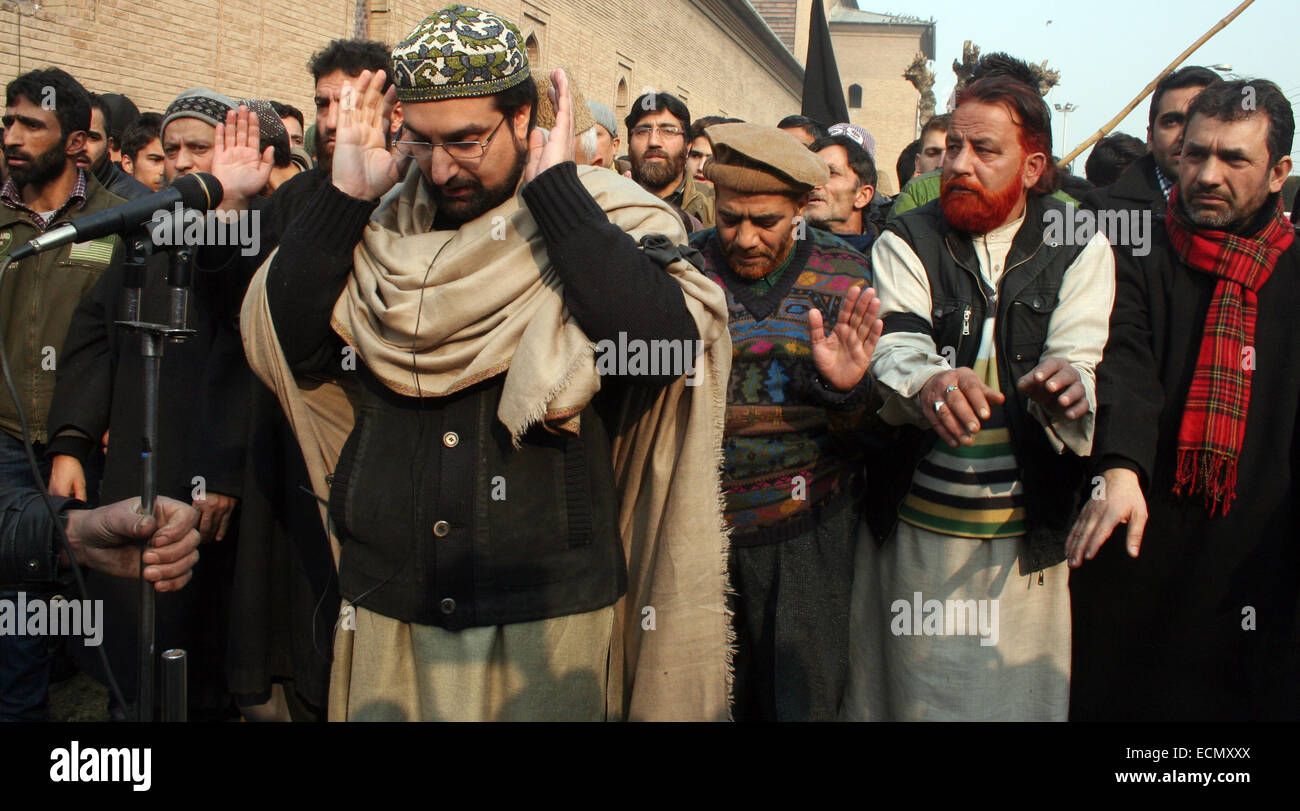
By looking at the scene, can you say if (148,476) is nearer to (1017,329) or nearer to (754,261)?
(754,261)

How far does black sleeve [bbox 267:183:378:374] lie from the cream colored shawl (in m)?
0.05

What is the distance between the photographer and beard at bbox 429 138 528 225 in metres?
2.26

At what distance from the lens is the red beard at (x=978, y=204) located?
9.30 feet

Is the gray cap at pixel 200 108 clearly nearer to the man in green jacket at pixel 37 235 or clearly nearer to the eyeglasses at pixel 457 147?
the man in green jacket at pixel 37 235

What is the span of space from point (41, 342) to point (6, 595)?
112 centimetres

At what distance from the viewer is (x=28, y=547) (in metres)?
2.30

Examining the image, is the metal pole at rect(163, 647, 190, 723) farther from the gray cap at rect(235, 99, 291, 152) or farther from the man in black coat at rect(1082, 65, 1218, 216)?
the man in black coat at rect(1082, 65, 1218, 216)

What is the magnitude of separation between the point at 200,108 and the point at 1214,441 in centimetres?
→ 376

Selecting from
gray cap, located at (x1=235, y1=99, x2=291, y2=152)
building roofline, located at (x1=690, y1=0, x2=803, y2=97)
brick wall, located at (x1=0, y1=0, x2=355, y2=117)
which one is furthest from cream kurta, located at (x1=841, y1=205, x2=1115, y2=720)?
building roofline, located at (x1=690, y1=0, x2=803, y2=97)

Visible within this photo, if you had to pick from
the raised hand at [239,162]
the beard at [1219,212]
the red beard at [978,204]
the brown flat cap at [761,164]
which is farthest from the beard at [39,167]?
the beard at [1219,212]

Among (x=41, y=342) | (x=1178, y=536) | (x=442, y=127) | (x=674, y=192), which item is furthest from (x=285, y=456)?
(x=674, y=192)

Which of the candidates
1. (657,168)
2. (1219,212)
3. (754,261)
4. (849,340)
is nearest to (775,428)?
(849,340)

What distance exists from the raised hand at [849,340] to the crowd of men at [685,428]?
0.04 feet

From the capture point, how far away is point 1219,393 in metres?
2.94
